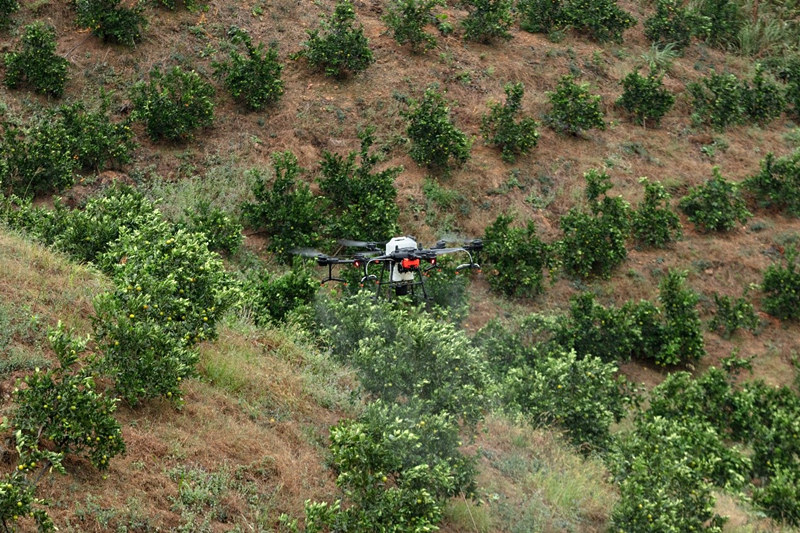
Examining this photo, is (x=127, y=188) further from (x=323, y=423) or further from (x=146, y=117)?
(x=323, y=423)

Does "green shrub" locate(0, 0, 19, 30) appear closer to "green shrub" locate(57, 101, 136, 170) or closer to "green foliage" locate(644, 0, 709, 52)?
"green shrub" locate(57, 101, 136, 170)

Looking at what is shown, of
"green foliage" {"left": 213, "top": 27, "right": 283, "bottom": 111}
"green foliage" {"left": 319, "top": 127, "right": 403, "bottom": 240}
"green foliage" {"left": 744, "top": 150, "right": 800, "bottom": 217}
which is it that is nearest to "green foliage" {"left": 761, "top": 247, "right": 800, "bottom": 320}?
"green foliage" {"left": 744, "top": 150, "right": 800, "bottom": 217}

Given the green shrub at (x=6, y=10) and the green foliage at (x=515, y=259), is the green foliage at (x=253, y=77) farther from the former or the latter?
the green foliage at (x=515, y=259)

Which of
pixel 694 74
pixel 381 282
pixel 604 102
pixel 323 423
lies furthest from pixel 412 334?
pixel 694 74

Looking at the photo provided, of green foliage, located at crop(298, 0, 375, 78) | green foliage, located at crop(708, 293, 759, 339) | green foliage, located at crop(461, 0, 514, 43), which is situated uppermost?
green foliage, located at crop(461, 0, 514, 43)

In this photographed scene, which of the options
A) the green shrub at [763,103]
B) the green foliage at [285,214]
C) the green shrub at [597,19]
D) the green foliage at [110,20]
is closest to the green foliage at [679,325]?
the green foliage at [285,214]
